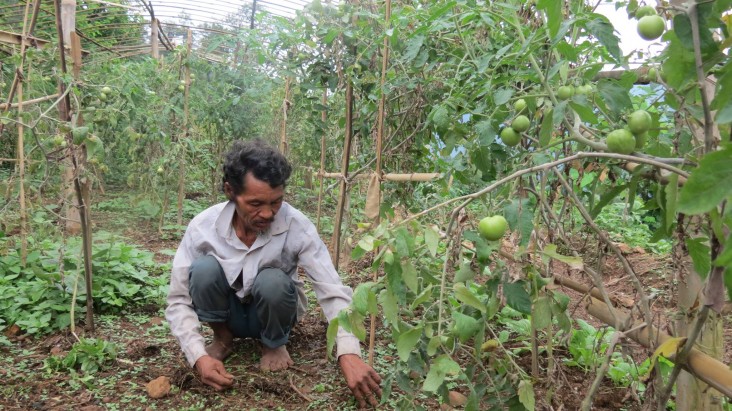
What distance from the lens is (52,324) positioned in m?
2.75

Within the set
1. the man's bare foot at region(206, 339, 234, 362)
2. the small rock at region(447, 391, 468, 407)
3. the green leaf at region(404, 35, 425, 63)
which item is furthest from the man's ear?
the small rock at region(447, 391, 468, 407)

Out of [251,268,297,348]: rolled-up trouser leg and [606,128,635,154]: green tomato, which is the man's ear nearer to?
[251,268,297,348]: rolled-up trouser leg

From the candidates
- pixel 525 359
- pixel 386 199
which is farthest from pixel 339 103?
pixel 525 359

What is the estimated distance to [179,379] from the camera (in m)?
2.29

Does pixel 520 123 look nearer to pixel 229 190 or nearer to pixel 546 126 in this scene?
pixel 546 126

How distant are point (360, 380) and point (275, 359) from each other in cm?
56

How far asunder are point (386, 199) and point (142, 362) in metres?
1.30

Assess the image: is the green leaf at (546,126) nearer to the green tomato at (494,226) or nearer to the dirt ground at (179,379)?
the green tomato at (494,226)

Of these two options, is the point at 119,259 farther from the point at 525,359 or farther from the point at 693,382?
the point at 693,382

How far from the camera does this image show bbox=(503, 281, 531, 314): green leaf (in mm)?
1279

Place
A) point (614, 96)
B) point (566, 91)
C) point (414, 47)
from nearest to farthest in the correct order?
1. point (614, 96)
2. point (566, 91)
3. point (414, 47)

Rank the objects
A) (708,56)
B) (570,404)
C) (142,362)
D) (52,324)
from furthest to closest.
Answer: (52,324) → (142,362) → (570,404) → (708,56)

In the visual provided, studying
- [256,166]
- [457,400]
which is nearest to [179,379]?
[256,166]

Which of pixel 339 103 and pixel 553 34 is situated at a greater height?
pixel 553 34
